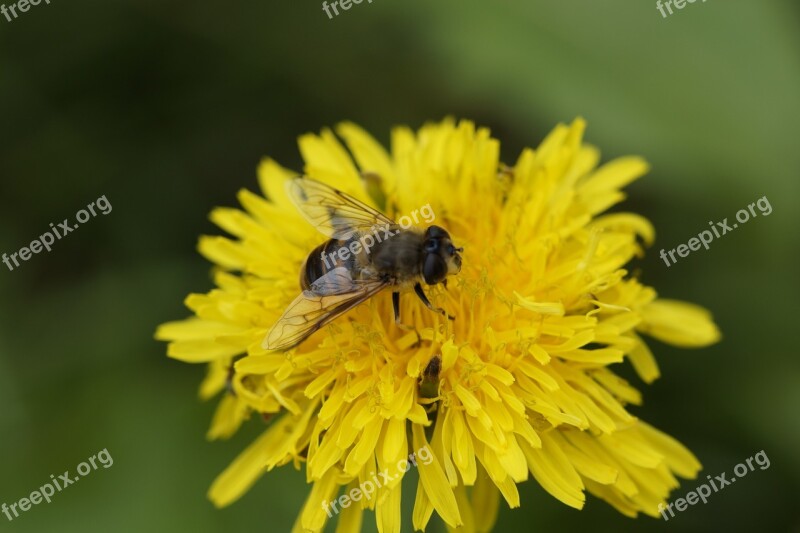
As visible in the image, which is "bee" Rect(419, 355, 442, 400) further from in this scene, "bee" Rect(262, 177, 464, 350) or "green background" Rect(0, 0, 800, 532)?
"green background" Rect(0, 0, 800, 532)

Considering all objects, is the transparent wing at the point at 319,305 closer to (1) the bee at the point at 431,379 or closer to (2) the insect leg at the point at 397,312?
(2) the insect leg at the point at 397,312

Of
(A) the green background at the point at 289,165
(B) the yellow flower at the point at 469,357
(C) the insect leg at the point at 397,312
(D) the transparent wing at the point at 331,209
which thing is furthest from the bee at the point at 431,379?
(A) the green background at the point at 289,165

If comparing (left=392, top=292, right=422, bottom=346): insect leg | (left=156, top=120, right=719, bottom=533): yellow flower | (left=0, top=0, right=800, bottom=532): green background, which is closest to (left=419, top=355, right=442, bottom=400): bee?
(left=156, top=120, right=719, bottom=533): yellow flower

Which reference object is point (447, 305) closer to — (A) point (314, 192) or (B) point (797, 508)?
(A) point (314, 192)

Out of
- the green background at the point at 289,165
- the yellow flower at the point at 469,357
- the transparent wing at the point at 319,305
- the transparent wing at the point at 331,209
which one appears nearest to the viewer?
the transparent wing at the point at 319,305

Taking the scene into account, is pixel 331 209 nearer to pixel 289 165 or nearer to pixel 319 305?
pixel 319 305

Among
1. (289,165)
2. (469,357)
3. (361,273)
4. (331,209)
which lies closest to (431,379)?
(469,357)
